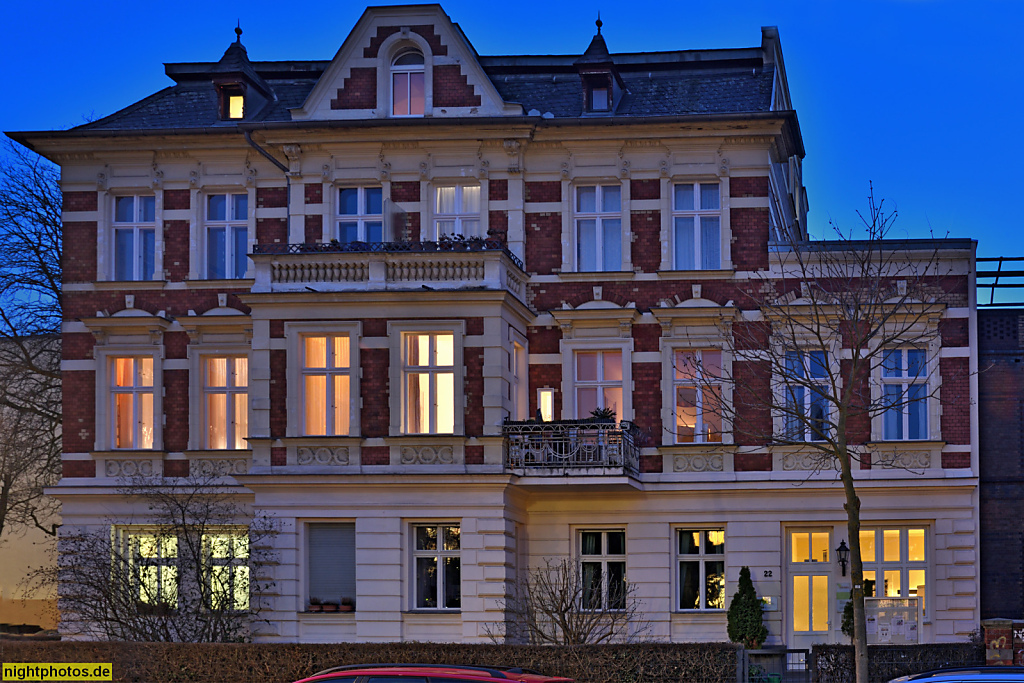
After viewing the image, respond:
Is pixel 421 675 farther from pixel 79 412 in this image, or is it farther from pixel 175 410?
pixel 79 412

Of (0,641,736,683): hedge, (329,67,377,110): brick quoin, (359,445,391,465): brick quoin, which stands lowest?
(0,641,736,683): hedge

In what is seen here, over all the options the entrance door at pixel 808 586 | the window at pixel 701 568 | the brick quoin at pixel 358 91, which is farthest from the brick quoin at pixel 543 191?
the entrance door at pixel 808 586

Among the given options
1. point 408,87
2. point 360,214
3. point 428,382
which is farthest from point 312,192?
point 428,382

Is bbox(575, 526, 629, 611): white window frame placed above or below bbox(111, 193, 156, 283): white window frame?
below

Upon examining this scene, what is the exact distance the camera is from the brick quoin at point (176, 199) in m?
30.4

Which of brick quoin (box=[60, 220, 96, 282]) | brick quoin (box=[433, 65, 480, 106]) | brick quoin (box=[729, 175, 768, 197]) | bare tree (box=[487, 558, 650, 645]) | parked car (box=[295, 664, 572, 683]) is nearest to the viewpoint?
parked car (box=[295, 664, 572, 683])

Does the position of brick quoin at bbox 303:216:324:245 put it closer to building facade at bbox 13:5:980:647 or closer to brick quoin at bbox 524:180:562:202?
building facade at bbox 13:5:980:647

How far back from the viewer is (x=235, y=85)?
3092cm

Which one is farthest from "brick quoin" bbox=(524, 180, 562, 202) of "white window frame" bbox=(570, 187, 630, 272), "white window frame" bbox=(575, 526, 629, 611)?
"white window frame" bbox=(575, 526, 629, 611)

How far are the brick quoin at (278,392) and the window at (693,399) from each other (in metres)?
8.05

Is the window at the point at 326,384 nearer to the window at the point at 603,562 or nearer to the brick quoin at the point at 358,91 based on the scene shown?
the brick quoin at the point at 358,91

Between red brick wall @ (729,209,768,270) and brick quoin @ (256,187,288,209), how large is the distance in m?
9.60

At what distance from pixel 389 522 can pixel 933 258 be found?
1218 centimetres

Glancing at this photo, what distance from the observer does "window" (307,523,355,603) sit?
27484 millimetres
